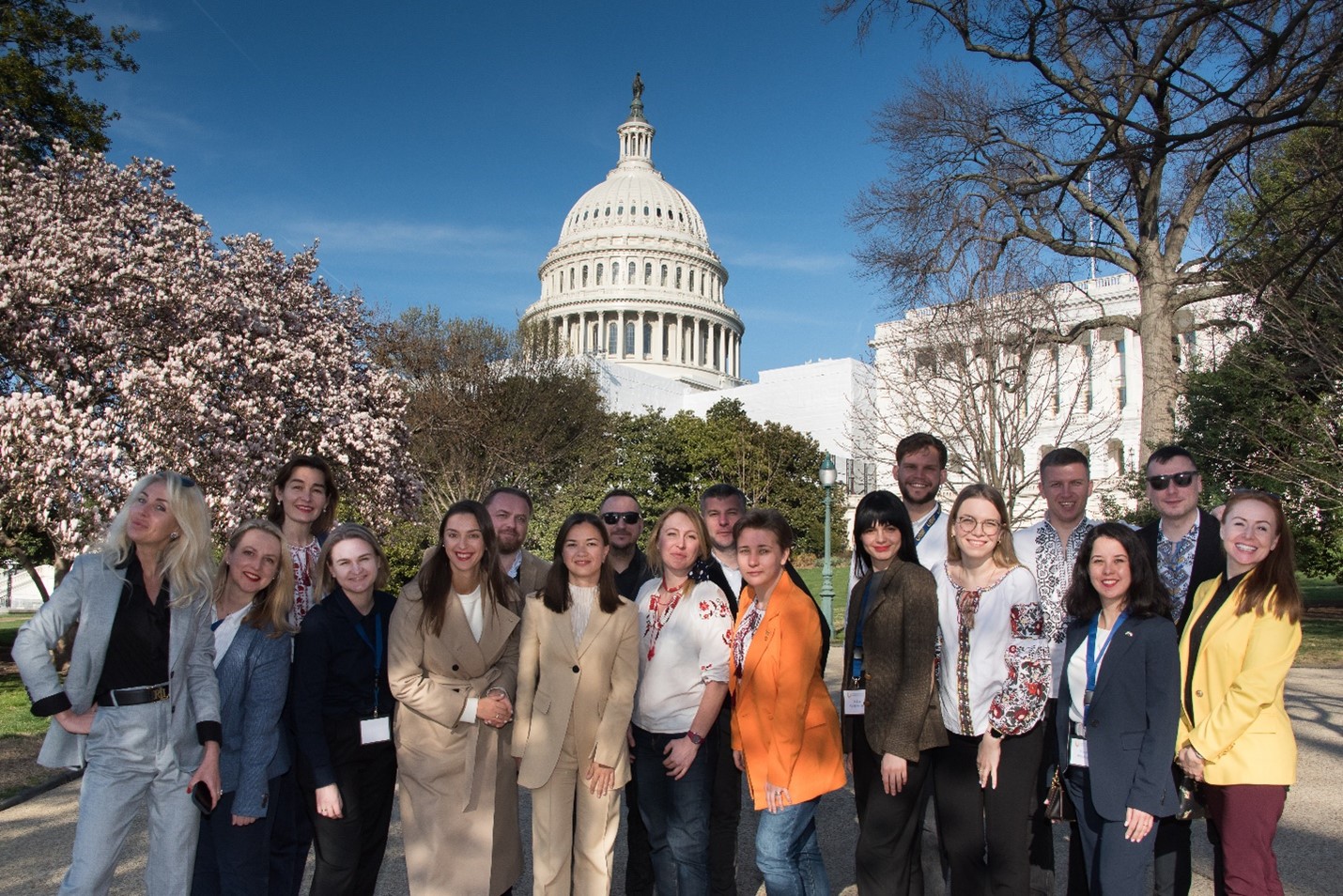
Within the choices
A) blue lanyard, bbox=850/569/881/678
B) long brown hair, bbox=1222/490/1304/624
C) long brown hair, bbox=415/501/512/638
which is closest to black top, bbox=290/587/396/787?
long brown hair, bbox=415/501/512/638

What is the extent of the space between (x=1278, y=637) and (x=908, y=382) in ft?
55.2

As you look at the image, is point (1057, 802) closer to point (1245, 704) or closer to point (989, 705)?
point (989, 705)

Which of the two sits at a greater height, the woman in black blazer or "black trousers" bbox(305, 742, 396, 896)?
the woman in black blazer

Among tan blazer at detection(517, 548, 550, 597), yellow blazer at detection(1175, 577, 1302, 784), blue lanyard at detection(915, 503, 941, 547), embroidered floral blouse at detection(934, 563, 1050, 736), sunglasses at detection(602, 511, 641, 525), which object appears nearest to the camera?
yellow blazer at detection(1175, 577, 1302, 784)

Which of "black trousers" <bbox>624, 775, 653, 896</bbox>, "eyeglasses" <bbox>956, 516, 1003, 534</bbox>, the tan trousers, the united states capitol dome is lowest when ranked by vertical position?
"black trousers" <bbox>624, 775, 653, 896</bbox>

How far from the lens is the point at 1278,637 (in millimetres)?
3693

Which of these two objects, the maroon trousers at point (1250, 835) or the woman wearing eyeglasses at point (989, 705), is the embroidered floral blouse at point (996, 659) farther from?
the maroon trousers at point (1250, 835)

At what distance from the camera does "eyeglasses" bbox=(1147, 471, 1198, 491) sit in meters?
4.45

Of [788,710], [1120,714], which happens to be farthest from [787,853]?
[1120,714]

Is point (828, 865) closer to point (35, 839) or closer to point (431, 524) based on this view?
point (35, 839)

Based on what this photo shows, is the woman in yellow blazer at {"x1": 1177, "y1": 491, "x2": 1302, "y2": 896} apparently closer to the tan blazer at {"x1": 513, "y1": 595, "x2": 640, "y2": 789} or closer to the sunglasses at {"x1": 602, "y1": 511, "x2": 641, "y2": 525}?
the tan blazer at {"x1": 513, "y1": 595, "x2": 640, "y2": 789}

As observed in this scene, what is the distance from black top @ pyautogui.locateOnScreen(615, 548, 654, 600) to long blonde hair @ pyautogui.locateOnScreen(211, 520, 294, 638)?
5.80 feet

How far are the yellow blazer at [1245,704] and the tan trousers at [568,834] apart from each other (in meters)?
2.46

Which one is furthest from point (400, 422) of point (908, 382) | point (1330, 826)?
point (1330, 826)
